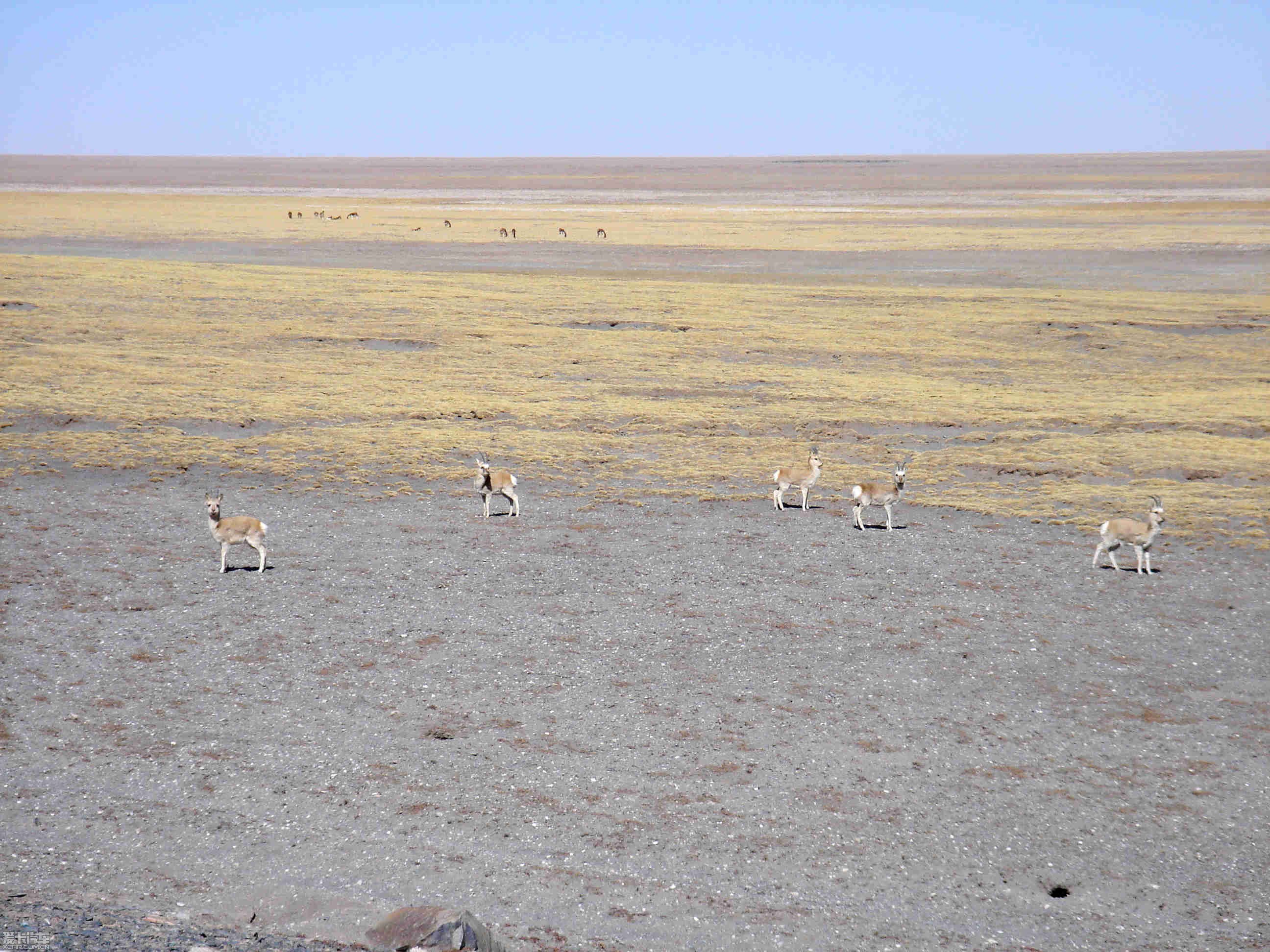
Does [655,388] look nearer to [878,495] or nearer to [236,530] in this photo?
[878,495]

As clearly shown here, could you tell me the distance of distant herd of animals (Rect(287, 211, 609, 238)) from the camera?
88250 mm

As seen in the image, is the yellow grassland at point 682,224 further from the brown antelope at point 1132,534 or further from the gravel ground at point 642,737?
the gravel ground at point 642,737

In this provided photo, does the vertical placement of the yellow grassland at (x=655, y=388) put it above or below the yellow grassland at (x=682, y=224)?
below

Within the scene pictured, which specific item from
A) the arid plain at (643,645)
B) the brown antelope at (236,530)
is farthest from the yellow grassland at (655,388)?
the brown antelope at (236,530)

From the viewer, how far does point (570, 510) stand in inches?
851

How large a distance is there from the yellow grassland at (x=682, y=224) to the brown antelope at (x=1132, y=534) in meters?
61.8

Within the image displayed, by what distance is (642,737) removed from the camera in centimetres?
1244

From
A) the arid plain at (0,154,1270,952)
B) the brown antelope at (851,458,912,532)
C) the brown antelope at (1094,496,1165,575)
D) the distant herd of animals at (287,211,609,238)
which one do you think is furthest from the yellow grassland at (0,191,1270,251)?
the brown antelope at (1094,496,1165,575)

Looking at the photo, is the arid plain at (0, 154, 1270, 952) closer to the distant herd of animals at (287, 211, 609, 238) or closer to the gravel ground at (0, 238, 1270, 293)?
the gravel ground at (0, 238, 1270, 293)

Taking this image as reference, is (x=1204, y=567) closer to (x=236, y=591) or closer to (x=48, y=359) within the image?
(x=236, y=591)

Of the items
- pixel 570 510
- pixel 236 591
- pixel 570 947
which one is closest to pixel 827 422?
pixel 570 510

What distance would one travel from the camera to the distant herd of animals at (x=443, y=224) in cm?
8825

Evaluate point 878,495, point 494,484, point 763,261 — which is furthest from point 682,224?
point 878,495

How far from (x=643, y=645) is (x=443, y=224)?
89783 millimetres
